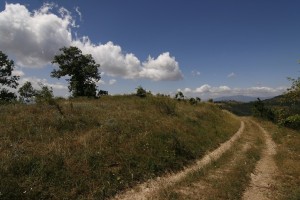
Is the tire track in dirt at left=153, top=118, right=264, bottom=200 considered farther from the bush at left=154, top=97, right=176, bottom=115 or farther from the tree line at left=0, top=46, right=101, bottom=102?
the tree line at left=0, top=46, right=101, bottom=102

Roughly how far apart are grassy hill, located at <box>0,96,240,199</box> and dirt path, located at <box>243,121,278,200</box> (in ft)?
12.4

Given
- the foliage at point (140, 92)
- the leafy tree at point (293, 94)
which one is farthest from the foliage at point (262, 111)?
the leafy tree at point (293, 94)

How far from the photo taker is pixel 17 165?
11492 mm

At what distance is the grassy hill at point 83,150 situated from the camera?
36.3 feet

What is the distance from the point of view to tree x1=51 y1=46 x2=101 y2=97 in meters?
56.6

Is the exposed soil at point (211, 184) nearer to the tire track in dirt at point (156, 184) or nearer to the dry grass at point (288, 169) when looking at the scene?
the tire track in dirt at point (156, 184)

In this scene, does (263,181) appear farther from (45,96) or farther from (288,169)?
(45,96)

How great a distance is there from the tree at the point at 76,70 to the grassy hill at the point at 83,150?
35.0 meters

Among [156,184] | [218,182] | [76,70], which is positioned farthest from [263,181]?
[76,70]

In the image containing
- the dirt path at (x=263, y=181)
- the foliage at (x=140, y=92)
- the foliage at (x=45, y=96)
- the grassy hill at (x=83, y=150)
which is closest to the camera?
the grassy hill at (x=83, y=150)

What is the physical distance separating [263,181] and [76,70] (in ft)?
160

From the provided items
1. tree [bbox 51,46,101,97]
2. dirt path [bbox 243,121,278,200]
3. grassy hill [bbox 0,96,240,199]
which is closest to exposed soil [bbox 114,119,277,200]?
dirt path [bbox 243,121,278,200]

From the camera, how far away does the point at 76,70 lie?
5709 centimetres

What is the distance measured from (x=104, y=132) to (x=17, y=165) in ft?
19.9
